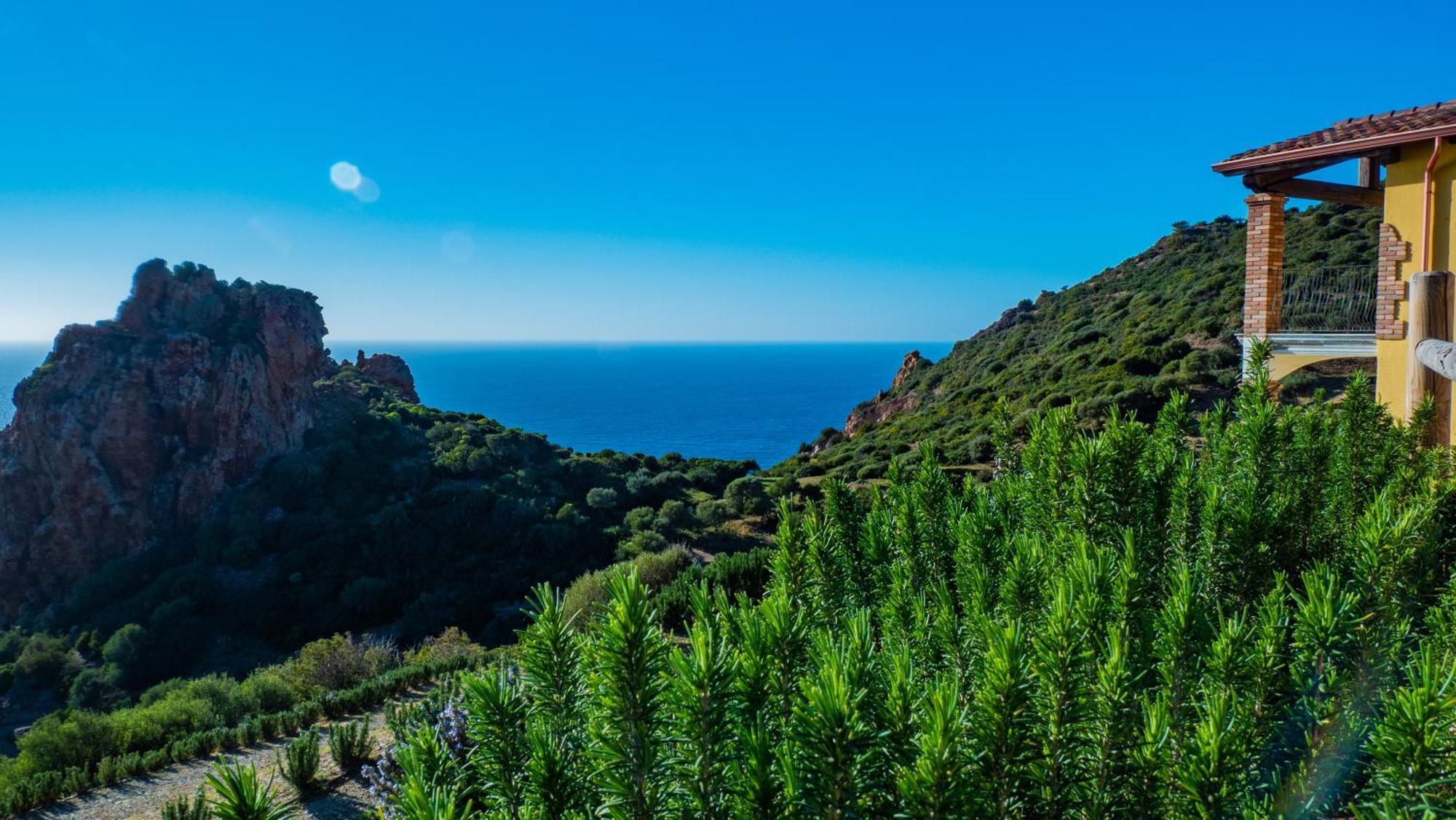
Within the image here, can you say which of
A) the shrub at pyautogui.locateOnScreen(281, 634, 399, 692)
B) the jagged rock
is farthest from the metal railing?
the jagged rock

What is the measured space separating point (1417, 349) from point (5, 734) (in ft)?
104

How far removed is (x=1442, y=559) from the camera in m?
3.10

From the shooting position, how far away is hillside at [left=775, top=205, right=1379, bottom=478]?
2448 cm

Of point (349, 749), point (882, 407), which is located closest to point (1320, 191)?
point (349, 749)

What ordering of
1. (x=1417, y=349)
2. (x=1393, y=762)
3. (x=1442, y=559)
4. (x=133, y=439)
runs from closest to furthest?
(x=1393, y=762)
(x=1442, y=559)
(x=1417, y=349)
(x=133, y=439)

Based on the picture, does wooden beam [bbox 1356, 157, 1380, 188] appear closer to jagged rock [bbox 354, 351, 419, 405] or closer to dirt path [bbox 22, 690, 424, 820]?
dirt path [bbox 22, 690, 424, 820]

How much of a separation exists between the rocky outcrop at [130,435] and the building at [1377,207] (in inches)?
1683

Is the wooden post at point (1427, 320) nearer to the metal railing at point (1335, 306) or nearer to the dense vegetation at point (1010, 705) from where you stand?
the dense vegetation at point (1010, 705)

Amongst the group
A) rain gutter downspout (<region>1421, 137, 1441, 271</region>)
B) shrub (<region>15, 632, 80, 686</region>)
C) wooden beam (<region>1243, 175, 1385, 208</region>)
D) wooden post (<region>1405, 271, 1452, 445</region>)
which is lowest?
shrub (<region>15, 632, 80, 686</region>)

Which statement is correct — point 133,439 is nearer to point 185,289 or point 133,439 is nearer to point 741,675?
point 185,289

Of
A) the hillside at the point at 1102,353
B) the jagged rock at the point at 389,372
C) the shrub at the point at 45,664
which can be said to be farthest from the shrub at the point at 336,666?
Answer: the jagged rock at the point at 389,372

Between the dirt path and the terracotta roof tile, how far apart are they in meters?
11.5

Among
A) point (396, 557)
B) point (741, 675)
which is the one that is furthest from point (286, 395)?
point (741, 675)

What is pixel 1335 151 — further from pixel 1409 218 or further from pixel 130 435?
pixel 130 435
